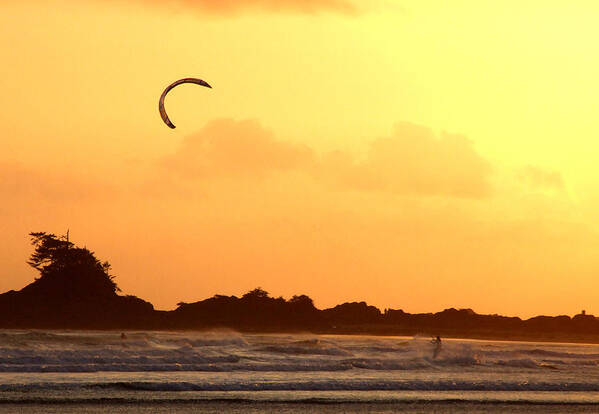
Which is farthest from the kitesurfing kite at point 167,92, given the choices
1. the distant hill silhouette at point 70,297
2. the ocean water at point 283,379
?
the distant hill silhouette at point 70,297

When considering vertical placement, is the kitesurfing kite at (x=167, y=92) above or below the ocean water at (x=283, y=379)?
above

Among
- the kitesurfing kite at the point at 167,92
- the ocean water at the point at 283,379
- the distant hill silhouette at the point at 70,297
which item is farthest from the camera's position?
the distant hill silhouette at the point at 70,297

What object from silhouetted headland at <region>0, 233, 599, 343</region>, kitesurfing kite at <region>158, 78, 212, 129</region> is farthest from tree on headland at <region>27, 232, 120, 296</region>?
kitesurfing kite at <region>158, 78, 212, 129</region>

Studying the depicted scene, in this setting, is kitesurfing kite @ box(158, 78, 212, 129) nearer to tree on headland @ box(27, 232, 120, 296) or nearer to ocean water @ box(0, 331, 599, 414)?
ocean water @ box(0, 331, 599, 414)

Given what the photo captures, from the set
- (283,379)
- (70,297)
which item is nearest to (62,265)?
(70,297)

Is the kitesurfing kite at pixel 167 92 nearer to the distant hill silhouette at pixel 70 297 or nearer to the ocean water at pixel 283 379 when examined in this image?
the ocean water at pixel 283 379

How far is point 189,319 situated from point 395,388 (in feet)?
193

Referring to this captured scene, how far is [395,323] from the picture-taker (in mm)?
114062

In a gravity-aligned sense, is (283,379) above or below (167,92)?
below

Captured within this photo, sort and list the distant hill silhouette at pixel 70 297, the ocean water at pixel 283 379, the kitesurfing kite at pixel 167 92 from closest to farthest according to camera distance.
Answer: the ocean water at pixel 283 379
the kitesurfing kite at pixel 167 92
the distant hill silhouette at pixel 70 297

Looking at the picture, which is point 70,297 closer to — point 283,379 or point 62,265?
point 62,265

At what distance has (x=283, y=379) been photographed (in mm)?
42125

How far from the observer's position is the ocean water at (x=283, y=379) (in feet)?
112

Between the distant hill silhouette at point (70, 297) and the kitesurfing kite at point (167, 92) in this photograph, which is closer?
the kitesurfing kite at point (167, 92)
